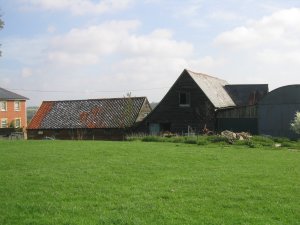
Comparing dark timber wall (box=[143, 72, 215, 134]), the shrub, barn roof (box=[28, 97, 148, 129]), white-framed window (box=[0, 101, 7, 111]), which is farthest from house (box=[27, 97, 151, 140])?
the shrub

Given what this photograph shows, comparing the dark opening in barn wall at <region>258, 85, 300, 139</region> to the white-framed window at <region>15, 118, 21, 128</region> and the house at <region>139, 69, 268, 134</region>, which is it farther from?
the white-framed window at <region>15, 118, 21, 128</region>

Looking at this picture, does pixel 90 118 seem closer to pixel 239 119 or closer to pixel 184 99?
pixel 184 99

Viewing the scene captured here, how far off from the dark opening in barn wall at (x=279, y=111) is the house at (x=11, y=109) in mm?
40526

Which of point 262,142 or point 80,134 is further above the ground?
point 80,134

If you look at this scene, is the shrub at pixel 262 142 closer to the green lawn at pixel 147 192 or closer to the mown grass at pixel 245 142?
the mown grass at pixel 245 142

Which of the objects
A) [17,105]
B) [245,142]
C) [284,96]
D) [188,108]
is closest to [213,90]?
A: [188,108]

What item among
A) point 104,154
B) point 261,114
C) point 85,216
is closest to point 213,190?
point 85,216

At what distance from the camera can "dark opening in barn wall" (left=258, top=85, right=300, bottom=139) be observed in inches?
1481

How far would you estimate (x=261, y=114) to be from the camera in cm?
3884

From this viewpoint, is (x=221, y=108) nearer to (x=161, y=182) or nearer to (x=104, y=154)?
(x=104, y=154)

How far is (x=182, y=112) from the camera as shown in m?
43.5

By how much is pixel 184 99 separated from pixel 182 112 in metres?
1.31

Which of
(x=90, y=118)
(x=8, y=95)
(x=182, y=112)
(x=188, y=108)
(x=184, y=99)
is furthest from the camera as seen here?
(x=8, y=95)

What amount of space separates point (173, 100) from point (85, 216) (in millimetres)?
35651
